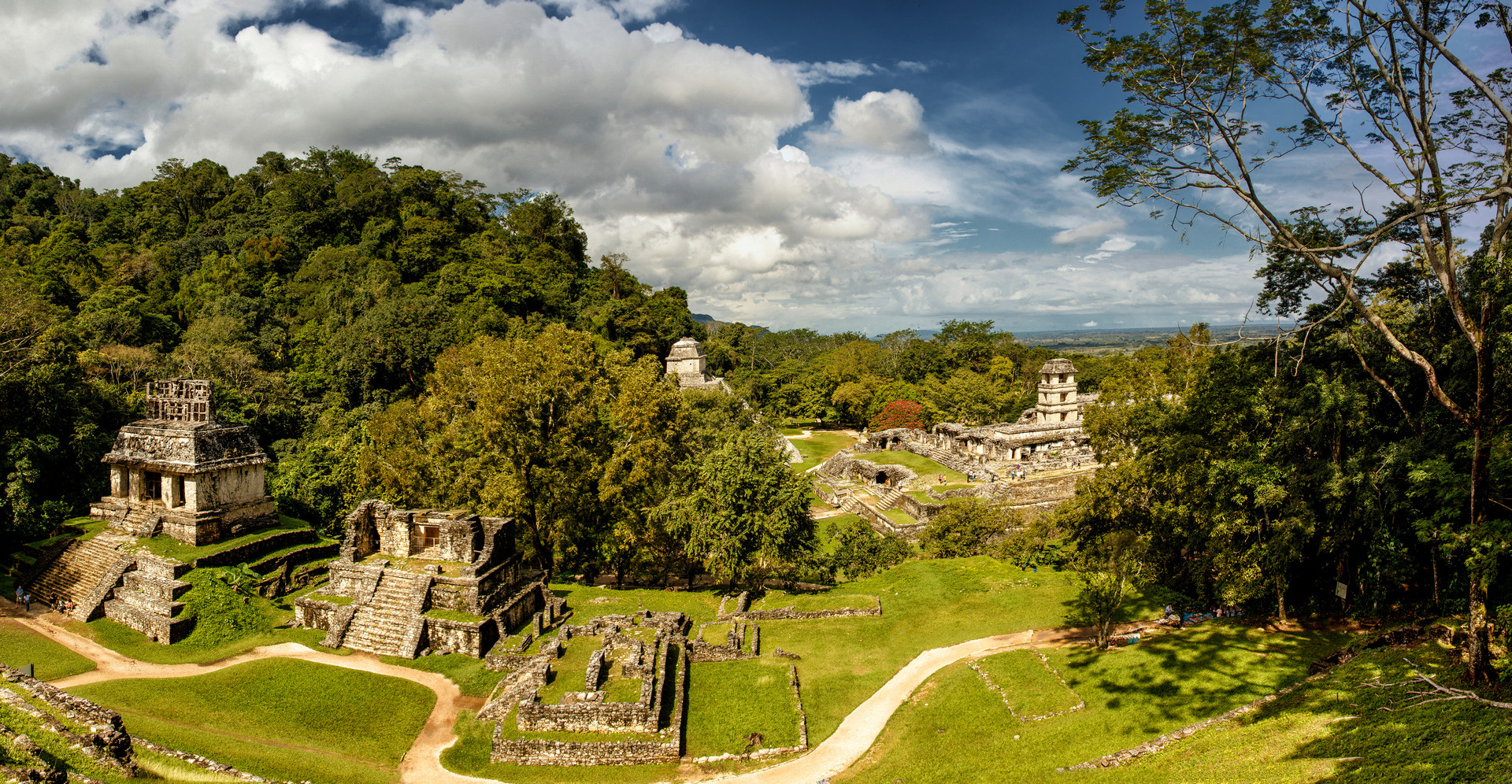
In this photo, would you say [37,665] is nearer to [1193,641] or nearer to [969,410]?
[1193,641]

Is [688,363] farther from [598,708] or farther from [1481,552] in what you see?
[1481,552]

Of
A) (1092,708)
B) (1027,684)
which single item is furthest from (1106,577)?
(1092,708)

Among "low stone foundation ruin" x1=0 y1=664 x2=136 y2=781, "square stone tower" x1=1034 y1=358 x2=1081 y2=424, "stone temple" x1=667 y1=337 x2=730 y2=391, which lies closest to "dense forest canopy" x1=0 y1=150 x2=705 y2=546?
"stone temple" x1=667 y1=337 x2=730 y2=391

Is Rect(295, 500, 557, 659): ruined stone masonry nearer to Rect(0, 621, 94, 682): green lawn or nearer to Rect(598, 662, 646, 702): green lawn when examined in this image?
Rect(0, 621, 94, 682): green lawn

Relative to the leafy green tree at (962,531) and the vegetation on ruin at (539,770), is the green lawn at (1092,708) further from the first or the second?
the leafy green tree at (962,531)

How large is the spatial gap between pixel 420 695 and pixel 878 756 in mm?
9587

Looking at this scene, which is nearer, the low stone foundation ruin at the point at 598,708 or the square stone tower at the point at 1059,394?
the low stone foundation ruin at the point at 598,708

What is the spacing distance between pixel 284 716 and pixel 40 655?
277 inches

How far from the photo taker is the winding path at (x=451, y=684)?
11789 mm

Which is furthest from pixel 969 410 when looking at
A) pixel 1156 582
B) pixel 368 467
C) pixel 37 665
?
pixel 37 665

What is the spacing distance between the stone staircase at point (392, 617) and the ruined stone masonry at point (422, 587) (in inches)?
0.8

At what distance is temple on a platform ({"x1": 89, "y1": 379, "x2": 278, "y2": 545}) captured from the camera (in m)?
19.2

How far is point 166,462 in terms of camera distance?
763 inches

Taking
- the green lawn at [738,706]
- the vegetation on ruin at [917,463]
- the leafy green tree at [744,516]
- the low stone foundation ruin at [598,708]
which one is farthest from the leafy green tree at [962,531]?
the low stone foundation ruin at [598,708]
